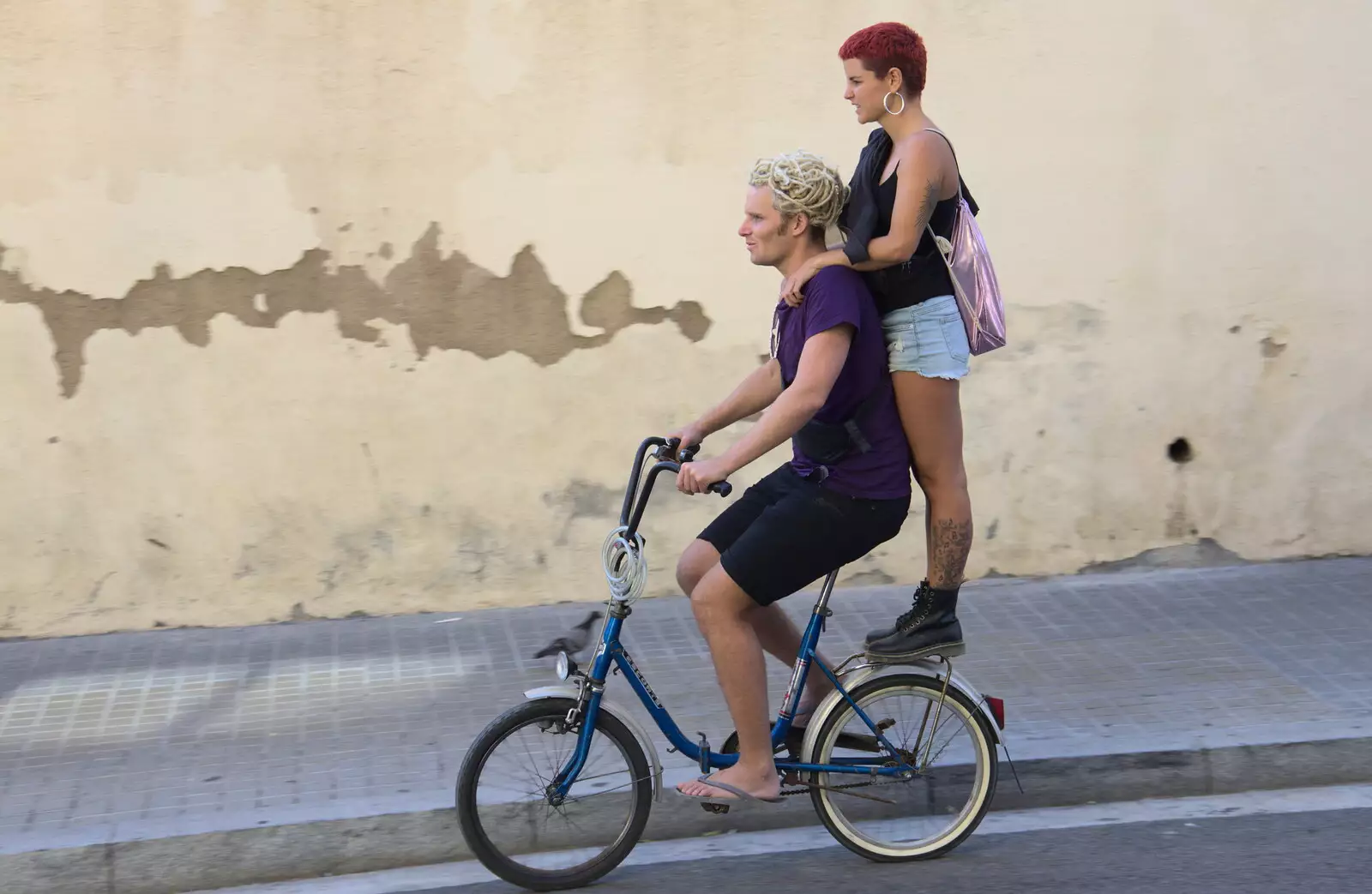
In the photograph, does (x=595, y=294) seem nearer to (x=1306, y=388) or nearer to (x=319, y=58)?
(x=319, y=58)

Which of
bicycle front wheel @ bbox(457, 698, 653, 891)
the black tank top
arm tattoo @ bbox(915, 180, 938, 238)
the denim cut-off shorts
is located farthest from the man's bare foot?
arm tattoo @ bbox(915, 180, 938, 238)

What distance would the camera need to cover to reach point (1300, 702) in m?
5.56

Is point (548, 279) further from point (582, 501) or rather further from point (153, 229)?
point (153, 229)

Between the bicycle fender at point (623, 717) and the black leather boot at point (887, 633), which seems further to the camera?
the black leather boot at point (887, 633)

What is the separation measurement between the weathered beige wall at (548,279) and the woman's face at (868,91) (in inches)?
92.0

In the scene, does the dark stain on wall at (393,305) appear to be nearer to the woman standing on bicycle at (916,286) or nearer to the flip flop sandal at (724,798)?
the woman standing on bicycle at (916,286)

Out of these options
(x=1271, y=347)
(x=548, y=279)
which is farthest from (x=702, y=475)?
(x=1271, y=347)

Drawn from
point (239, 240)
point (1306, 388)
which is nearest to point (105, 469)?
point (239, 240)

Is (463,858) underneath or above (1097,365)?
underneath

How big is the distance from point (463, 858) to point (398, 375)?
2.65 m

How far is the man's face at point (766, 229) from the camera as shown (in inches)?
170

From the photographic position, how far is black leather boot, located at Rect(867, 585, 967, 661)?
442 cm

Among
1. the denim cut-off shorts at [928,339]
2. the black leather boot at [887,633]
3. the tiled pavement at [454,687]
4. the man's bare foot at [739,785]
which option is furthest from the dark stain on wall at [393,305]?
the man's bare foot at [739,785]

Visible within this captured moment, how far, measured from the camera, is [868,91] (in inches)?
184
